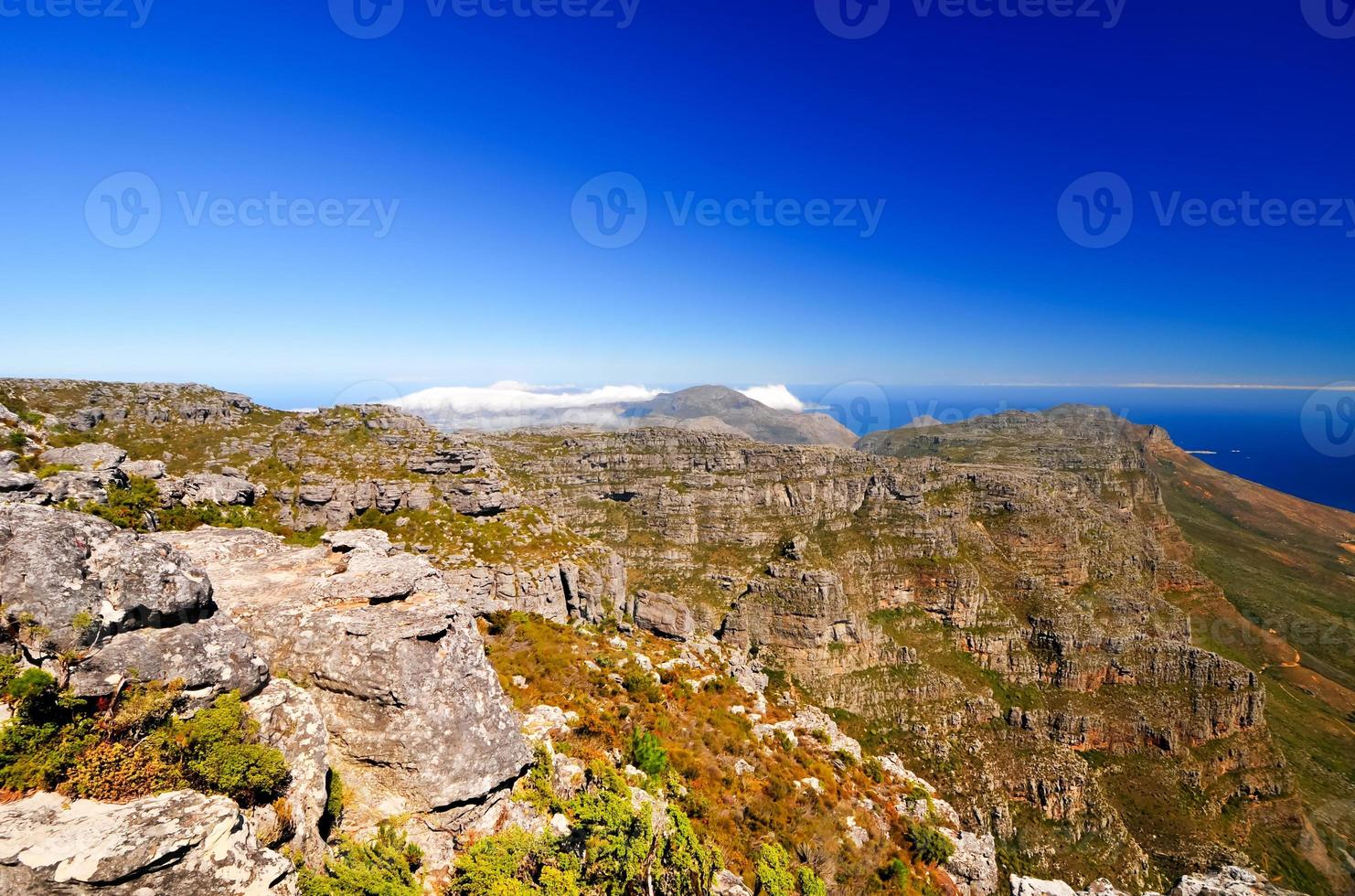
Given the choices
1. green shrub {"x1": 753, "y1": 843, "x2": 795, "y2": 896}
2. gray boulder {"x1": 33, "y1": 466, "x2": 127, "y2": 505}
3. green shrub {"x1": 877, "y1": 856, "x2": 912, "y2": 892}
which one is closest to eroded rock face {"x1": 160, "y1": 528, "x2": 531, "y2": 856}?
gray boulder {"x1": 33, "y1": 466, "x2": 127, "y2": 505}

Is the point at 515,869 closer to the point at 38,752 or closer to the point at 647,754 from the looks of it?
the point at 647,754

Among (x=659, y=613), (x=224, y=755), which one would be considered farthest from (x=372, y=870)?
(x=659, y=613)

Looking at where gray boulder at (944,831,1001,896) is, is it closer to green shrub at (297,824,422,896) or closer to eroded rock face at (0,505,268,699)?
green shrub at (297,824,422,896)

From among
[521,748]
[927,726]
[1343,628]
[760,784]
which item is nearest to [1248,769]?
[927,726]

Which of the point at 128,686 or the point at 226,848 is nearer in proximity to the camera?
the point at 226,848

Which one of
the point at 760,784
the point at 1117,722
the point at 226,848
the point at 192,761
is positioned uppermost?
the point at 192,761

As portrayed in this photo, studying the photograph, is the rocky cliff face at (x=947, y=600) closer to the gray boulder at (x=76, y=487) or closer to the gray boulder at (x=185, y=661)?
the gray boulder at (x=76, y=487)

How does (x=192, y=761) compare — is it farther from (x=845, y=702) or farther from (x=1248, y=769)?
(x=1248, y=769)
